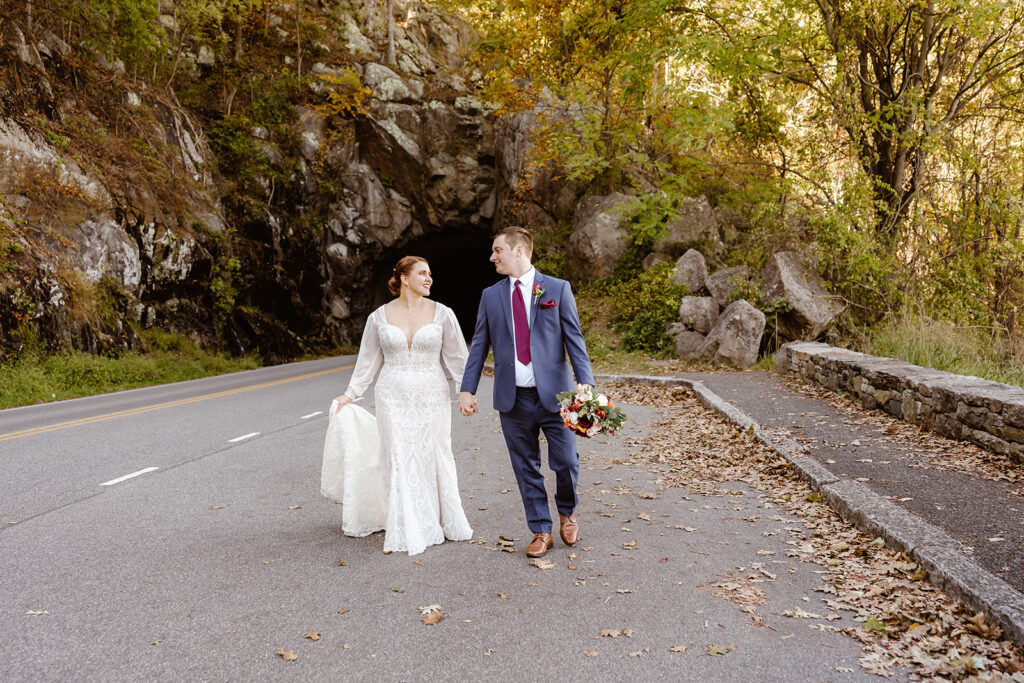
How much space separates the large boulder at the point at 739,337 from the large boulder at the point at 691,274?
10.2 feet

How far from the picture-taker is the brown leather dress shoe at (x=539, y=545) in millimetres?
4934

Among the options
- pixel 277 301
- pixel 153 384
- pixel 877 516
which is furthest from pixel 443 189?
pixel 877 516

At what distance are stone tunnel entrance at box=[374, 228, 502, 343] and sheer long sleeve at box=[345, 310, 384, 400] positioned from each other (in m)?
29.7

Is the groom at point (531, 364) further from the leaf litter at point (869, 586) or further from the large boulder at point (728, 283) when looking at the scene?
the large boulder at point (728, 283)

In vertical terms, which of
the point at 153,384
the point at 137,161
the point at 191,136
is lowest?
the point at 153,384

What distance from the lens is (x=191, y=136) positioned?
25.6 m

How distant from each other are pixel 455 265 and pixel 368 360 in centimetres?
3983

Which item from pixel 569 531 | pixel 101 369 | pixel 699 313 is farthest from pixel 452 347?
pixel 101 369

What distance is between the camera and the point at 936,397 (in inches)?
319

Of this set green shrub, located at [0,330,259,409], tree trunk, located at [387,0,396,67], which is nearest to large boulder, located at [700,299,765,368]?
green shrub, located at [0,330,259,409]

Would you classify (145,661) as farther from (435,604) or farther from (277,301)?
(277,301)

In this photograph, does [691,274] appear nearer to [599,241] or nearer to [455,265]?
[599,241]

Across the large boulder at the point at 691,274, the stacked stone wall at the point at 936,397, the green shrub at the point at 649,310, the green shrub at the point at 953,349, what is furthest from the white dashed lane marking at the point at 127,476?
the large boulder at the point at 691,274

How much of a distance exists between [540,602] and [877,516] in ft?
8.69
